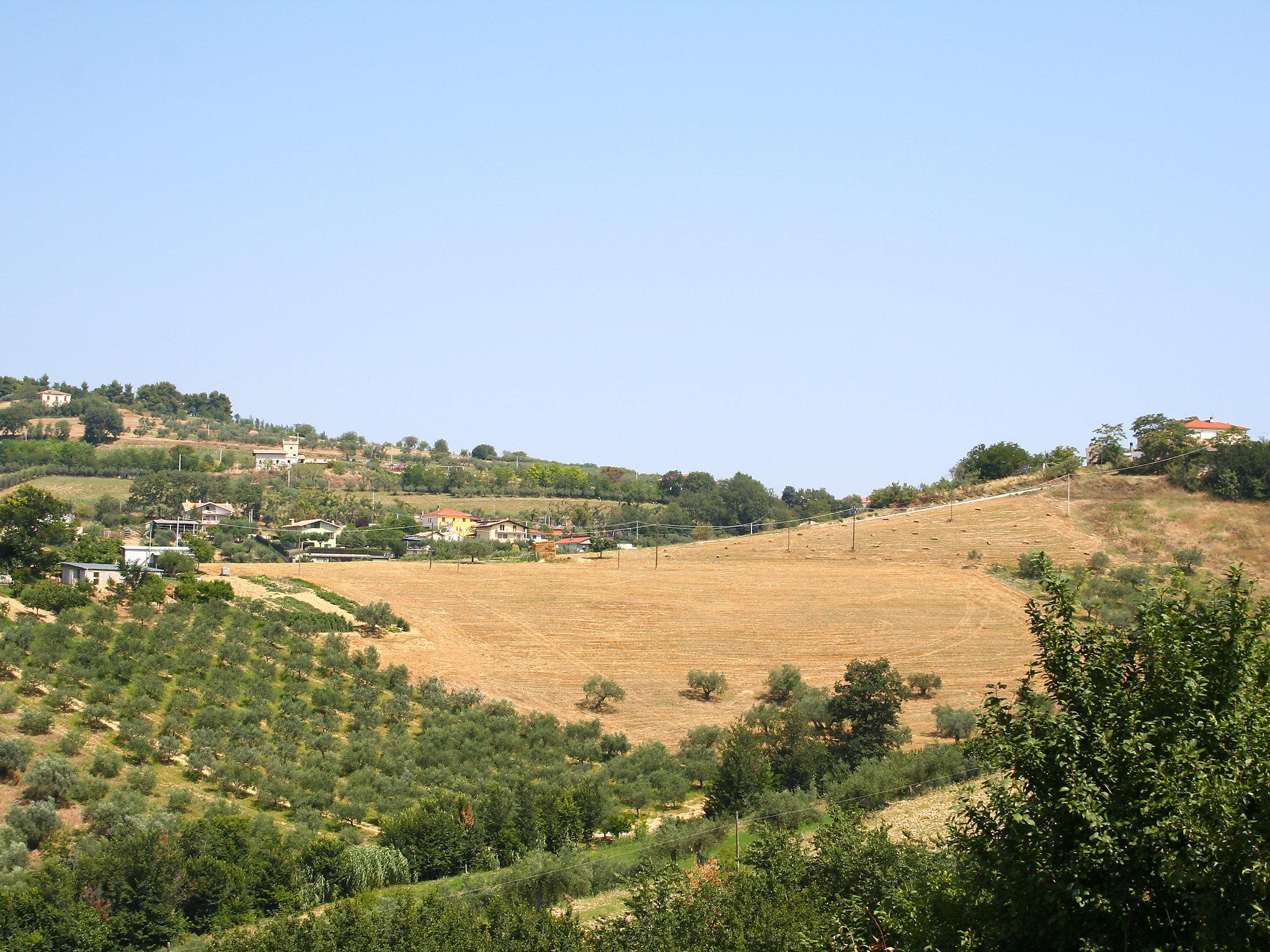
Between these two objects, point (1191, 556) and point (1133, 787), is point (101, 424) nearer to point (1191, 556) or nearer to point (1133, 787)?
point (1191, 556)

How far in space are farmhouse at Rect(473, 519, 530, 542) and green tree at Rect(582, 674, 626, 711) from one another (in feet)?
173

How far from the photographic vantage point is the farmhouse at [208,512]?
291 feet

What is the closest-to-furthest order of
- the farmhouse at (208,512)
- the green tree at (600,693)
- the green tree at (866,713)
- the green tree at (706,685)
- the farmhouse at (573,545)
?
1. the green tree at (866,713)
2. the green tree at (600,693)
3. the green tree at (706,685)
4. the farmhouse at (573,545)
5. the farmhouse at (208,512)

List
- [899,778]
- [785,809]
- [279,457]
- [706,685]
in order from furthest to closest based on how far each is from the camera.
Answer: [279,457] < [706,685] < [899,778] < [785,809]

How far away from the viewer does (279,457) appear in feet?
420

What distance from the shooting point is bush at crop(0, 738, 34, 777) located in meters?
24.4

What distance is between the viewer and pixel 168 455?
4601 inches

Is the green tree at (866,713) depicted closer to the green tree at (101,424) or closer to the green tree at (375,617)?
the green tree at (375,617)

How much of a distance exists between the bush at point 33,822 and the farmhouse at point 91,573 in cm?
2232

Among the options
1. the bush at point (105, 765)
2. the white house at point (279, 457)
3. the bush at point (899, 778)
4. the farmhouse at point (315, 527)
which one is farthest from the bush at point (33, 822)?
the white house at point (279, 457)

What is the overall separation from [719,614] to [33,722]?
31.9 m

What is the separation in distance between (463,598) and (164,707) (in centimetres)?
2393

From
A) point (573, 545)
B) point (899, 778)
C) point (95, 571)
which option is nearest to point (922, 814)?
point (899, 778)

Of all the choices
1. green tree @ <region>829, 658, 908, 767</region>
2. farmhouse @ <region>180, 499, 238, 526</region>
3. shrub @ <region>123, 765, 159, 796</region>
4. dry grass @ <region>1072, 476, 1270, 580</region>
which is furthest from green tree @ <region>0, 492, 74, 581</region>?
dry grass @ <region>1072, 476, 1270, 580</region>
